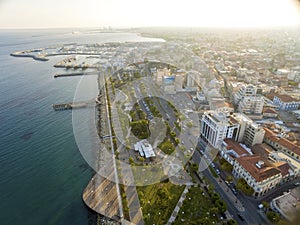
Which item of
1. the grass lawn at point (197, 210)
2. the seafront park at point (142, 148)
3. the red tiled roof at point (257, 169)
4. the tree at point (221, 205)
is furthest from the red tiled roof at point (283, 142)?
the grass lawn at point (197, 210)

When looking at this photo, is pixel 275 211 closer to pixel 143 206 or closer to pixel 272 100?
pixel 143 206

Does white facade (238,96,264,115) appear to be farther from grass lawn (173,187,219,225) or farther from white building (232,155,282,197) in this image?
grass lawn (173,187,219,225)

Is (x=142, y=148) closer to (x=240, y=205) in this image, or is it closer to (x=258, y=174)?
(x=240, y=205)

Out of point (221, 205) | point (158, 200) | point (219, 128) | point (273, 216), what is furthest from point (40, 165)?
point (273, 216)

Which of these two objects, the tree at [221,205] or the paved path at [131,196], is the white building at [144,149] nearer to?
the paved path at [131,196]

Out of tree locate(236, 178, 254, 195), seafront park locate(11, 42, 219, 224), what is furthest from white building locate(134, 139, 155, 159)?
tree locate(236, 178, 254, 195)
